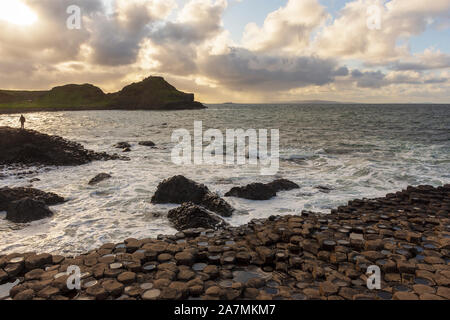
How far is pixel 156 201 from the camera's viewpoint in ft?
37.3

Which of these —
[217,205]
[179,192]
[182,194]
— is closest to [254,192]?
[217,205]

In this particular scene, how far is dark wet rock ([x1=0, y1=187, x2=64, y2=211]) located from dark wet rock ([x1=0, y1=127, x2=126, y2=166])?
756 cm

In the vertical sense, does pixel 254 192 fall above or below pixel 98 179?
below

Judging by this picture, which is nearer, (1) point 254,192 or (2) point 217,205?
(2) point 217,205

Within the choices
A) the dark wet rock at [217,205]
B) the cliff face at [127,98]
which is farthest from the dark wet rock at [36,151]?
the cliff face at [127,98]

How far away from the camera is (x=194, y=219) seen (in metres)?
8.98

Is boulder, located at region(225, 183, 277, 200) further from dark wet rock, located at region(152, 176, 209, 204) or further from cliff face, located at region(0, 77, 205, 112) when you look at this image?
cliff face, located at region(0, 77, 205, 112)

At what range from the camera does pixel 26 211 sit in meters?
9.44

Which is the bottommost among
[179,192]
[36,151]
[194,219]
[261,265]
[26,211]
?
[261,265]

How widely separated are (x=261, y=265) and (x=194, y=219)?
328 cm

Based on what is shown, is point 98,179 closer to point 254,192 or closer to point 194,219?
point 194,219

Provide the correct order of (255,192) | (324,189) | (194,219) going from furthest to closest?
1. (324,189)
2. (255,192)
3. (194,219)

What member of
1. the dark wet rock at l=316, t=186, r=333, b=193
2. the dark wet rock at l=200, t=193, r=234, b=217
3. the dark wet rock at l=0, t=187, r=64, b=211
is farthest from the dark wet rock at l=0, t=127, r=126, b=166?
the dark wet rock at l=316, t=186, r=333, b=193

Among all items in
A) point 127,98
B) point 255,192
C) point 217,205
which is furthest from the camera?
point 127,98
